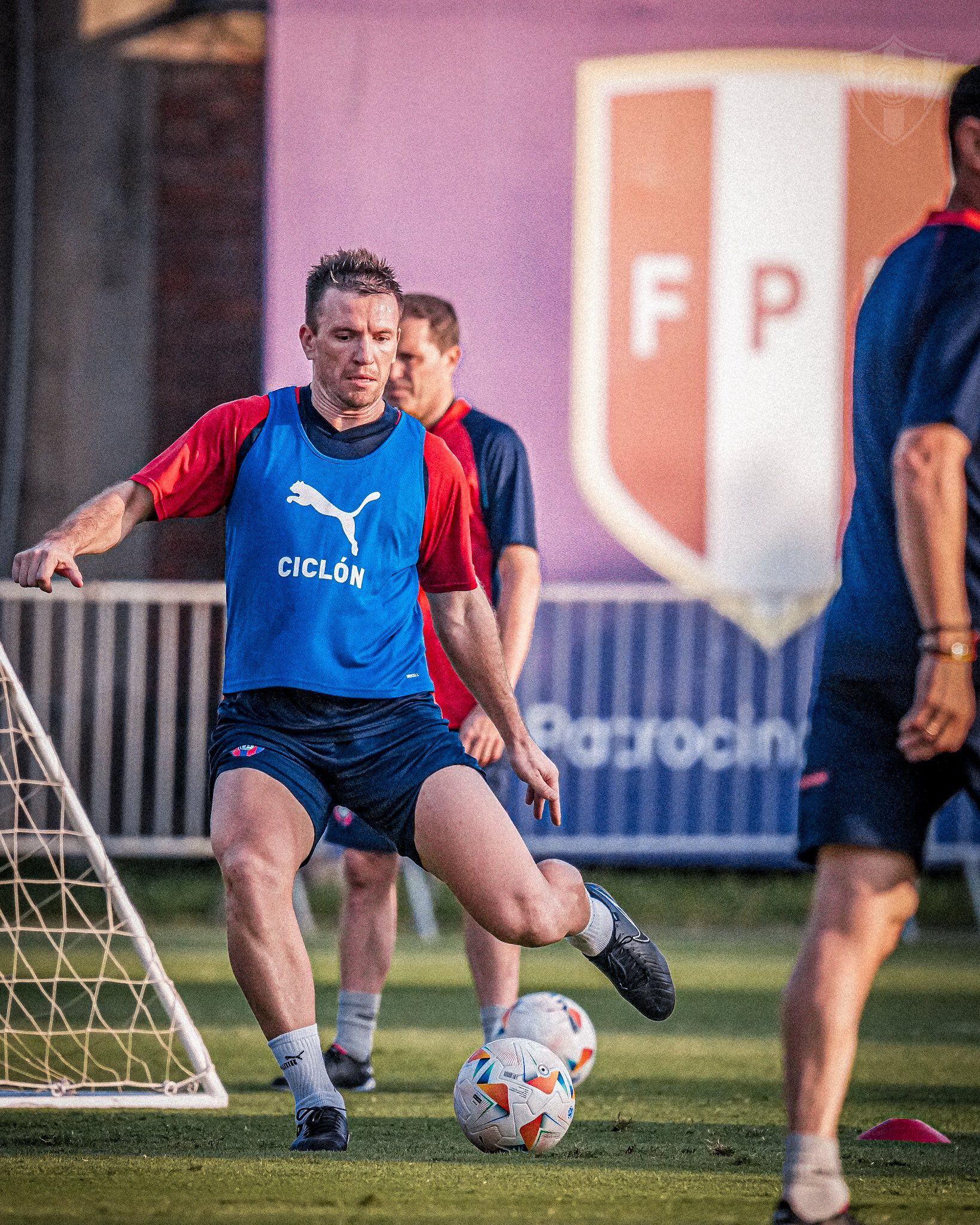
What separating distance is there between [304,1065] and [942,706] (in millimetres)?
1801

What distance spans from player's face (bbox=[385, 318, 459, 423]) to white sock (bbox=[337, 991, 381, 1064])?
1732 mm

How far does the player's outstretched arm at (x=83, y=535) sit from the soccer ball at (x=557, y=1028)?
182 centimetres

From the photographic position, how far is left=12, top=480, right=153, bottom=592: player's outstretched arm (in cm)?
394

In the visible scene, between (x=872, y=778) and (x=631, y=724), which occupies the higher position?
(x=872, y=778)

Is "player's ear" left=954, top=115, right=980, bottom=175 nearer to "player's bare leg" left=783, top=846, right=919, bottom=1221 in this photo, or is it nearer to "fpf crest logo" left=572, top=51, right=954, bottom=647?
"player's bare leg" left=783, top=846, right=919, bottom=1221

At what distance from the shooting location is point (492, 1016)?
5.44 meters

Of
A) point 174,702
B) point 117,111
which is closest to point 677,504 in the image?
point 174,702

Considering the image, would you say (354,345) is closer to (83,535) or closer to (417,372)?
(83,535)

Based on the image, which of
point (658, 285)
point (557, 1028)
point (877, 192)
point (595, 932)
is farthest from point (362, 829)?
point (877, 192)

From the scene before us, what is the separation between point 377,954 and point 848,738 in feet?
8.56

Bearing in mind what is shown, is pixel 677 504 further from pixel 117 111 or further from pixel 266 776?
pixel 266 776

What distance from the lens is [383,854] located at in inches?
223

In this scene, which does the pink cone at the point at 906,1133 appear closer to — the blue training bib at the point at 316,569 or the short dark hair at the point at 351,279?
the blue training bib at the point at 316,569

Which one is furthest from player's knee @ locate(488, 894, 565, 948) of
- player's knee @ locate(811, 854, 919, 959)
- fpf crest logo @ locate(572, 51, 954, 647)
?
fpf crest logo @ locate(572, 51, 954, 647)
